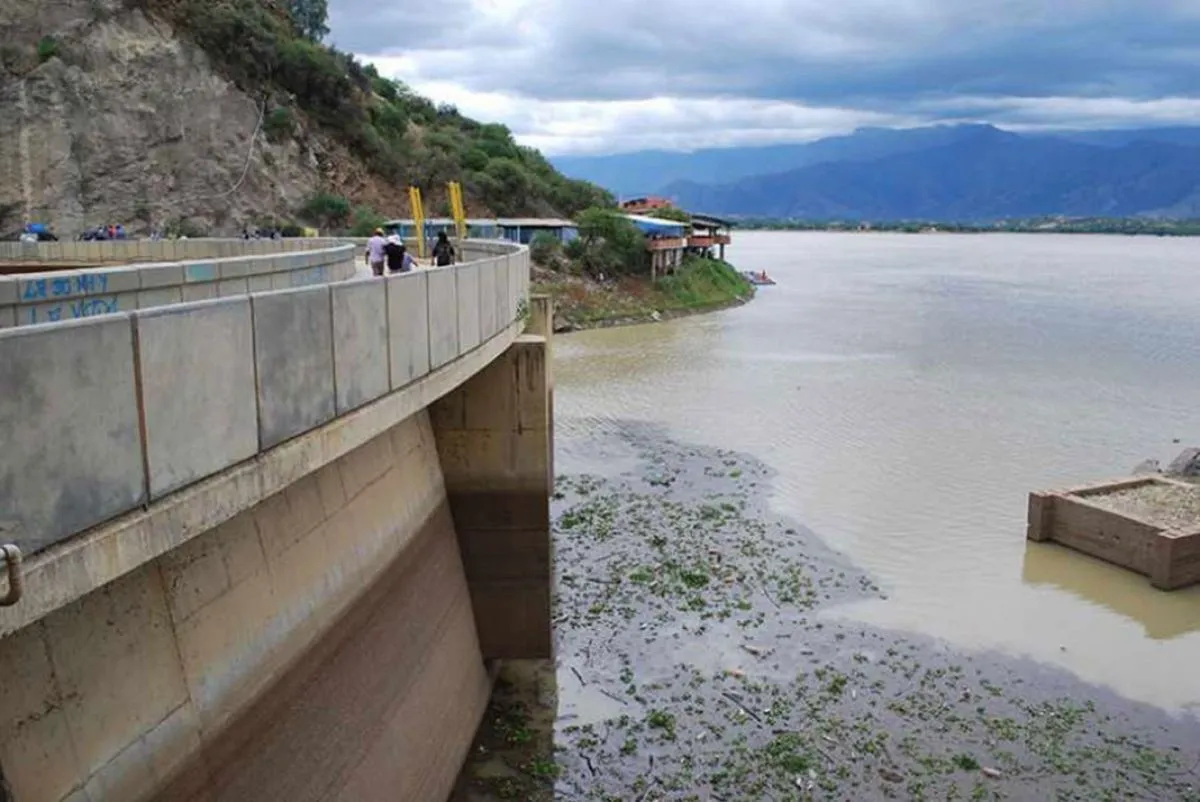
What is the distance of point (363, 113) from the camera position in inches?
2463

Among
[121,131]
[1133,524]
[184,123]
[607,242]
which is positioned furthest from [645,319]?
[1133,524]

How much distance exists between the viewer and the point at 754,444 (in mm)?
25734

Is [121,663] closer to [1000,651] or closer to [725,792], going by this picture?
[725,792]

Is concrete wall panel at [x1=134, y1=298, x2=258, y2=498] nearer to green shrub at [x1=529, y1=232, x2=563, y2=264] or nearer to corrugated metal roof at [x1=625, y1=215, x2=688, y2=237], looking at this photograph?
green shrub at [x1=529, y1=232, x2=563, y2=264]

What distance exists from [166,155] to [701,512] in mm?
39072

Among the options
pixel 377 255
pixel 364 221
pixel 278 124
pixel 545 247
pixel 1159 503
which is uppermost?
pixel 278 124

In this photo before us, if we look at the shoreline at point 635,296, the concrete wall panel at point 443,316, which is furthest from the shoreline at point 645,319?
the concrete wall panel at point 443,316

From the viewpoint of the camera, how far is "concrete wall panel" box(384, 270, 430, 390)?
7770 millimetres

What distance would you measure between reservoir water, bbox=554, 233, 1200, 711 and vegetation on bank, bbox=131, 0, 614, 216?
750 inches

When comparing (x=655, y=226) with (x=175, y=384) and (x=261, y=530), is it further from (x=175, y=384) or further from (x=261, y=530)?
(x=175, y=384)

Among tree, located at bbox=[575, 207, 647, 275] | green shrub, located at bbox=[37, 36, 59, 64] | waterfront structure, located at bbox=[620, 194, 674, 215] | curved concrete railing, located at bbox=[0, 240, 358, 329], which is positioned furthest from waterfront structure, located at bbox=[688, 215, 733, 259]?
curved concrete railing, located at bbox=[0, 240, 358, 329]

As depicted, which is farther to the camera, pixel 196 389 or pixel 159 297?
pixel 159 297

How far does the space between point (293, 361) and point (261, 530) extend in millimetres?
1383

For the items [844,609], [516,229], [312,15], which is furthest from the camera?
[312,15]
